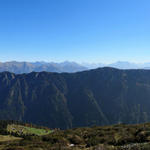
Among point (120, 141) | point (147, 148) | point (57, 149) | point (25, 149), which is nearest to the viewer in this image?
point (147, 148)

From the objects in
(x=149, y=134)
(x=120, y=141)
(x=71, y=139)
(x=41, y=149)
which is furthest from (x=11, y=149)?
(x=149, y=134)

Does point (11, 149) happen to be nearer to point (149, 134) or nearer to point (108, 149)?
point (108, 149)

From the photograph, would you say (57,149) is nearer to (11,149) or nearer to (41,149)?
(41,149)

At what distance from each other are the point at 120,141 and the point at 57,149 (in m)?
14.1

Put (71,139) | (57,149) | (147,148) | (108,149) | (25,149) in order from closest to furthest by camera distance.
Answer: (147,148) < (108,149) < (57,149) < (25,149) < (71,139)

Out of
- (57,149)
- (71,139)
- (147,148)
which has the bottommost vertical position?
(71,139)

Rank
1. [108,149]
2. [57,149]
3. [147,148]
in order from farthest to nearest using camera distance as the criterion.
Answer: [57,149] → [108,149] → [147,148]

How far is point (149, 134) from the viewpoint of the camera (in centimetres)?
3497

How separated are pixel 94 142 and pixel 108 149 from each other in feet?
36.6

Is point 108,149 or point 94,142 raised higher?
point 108,149

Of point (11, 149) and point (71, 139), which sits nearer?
point (11, 149)

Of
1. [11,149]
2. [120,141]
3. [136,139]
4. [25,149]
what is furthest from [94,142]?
[11,149]

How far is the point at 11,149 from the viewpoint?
32.2 m

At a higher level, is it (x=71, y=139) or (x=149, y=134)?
(x=149, y=134)
